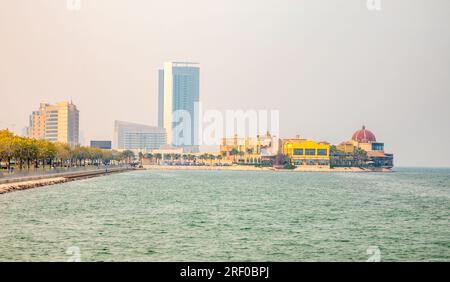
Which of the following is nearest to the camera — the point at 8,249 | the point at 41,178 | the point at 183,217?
the point at 8,249

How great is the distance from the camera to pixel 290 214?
45844mm

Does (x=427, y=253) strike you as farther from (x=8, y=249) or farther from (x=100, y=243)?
(x=8, y=249)

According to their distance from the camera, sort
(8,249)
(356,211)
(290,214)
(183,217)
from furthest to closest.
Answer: (356,211)
(290,214)
(183,217)
(8,249)

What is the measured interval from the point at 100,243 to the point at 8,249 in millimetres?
3810

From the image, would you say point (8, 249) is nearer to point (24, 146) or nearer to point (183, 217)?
point (183, 217)

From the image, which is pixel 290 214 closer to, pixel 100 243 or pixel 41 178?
pixel 100 243

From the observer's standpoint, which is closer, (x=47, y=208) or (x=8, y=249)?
(x=8, y=249)
